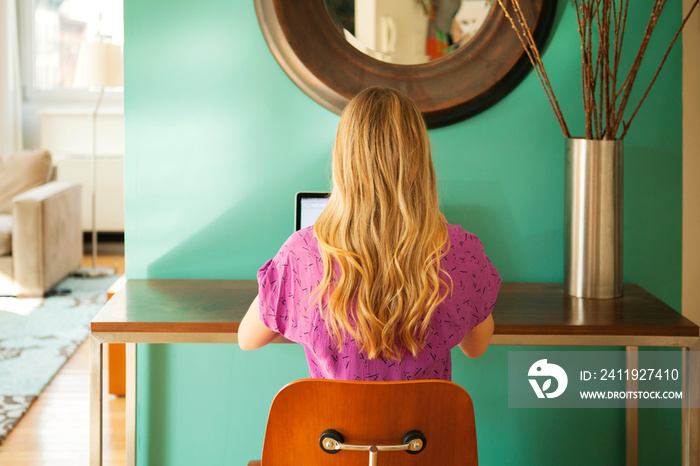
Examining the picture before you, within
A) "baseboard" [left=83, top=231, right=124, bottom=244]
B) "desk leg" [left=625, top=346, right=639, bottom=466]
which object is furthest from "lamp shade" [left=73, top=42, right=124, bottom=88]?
"desk leg" [left=625, top=346, right=639, bottom=466]

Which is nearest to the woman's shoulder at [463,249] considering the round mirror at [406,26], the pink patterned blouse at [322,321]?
the pink patterned blouse at [322,321]

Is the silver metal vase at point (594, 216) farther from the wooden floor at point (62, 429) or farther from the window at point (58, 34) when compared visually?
the window at point (58, 34)

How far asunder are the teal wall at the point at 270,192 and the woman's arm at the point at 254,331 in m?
0.71

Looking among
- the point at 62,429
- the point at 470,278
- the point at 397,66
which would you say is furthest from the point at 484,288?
the point at 62,429

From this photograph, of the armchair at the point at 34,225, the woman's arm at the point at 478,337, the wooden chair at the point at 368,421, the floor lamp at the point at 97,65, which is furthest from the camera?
the floor lamp at the point at 97,65

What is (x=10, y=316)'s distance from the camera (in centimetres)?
379

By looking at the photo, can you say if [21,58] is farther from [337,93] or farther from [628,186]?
[628,186]

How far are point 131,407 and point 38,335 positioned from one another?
1.71 metres

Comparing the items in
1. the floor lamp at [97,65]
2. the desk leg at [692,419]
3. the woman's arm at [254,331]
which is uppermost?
the floor lamp at [97,65]

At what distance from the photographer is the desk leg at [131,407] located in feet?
6.67

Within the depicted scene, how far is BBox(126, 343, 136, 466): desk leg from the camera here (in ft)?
6.67

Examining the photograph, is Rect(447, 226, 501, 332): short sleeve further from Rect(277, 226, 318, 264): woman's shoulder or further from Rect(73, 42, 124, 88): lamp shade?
Rect(73, 42, 124, 88): lamp shade

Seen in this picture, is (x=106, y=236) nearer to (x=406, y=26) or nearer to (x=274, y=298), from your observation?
(x=406, y=26)

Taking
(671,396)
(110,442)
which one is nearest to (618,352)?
(671,396)
